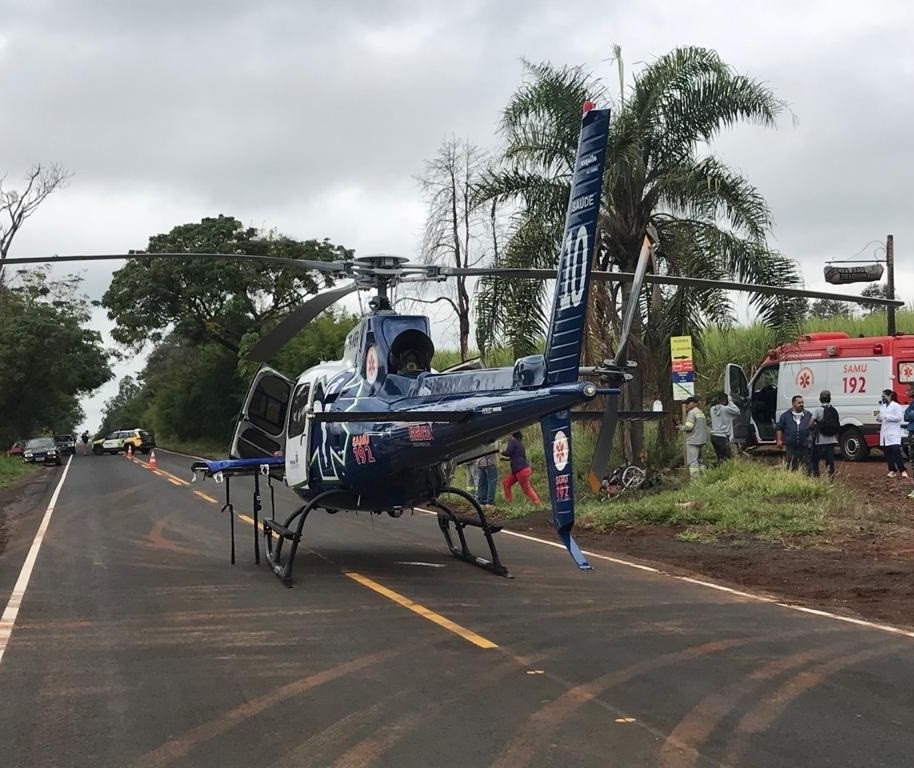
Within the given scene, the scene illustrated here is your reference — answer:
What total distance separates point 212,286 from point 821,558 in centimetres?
4176

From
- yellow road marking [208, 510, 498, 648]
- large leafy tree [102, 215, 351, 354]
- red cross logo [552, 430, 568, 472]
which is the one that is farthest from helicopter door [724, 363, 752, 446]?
large leafy tree [102, 215, 351, 354]

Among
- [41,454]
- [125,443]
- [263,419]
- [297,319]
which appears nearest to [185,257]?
[297,319]

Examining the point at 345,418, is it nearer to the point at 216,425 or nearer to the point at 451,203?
the point at 451,203

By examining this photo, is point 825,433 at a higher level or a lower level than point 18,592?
higher

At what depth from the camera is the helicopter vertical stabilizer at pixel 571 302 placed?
764cm

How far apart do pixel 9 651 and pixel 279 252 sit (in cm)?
4367

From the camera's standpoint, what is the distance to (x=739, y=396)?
2336cm

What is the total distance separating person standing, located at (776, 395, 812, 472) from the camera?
1827 cm

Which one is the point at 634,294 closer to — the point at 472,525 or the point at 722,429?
the point at 472,525

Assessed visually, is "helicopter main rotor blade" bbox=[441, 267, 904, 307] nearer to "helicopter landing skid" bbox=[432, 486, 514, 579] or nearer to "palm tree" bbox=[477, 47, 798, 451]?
"helicopter landing skid" bbox=[432, 486, 514, 579]

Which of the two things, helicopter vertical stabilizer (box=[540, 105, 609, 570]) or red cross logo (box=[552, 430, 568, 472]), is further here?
red cross logo (box=[552, 430, 568, 472])

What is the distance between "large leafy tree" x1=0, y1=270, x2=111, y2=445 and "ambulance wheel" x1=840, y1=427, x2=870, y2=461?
4291 cm

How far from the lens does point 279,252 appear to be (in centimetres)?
5069

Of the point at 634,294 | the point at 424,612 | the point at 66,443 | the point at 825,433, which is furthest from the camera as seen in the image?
the point at 66,443
